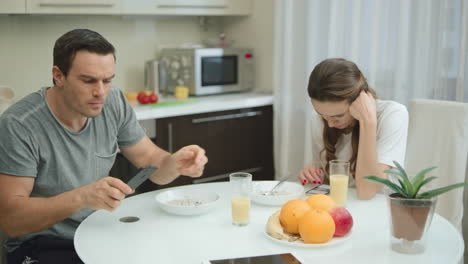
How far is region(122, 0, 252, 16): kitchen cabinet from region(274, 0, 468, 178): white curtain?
357mm

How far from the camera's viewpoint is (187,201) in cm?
191

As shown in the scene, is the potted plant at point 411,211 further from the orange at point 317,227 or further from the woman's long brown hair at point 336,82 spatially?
the woman's long brown hair at point 336,82

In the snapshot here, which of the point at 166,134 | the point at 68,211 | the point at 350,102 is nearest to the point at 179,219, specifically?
the point at 68,211

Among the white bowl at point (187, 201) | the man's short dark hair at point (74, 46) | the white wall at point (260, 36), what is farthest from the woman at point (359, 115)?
the white wall at point (260, 36)

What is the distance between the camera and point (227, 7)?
3957 millimetres

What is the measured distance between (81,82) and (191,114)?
59.6 inches

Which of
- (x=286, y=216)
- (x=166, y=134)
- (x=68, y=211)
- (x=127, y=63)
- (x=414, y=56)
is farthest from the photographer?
(x=127, y=63)

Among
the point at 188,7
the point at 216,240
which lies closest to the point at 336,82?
the point at 216,240

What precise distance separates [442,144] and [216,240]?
47.0 inches

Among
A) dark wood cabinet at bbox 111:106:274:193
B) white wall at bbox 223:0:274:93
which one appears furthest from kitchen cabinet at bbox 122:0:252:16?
dark wood cabinet at bbox 111:106:274:193

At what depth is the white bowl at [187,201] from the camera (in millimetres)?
1783

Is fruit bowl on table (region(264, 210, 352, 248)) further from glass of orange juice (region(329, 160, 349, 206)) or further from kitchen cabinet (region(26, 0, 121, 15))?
kitchen cabinet (region(26, 0, 121, 15))

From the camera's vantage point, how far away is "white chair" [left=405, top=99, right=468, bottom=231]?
233 centimetres

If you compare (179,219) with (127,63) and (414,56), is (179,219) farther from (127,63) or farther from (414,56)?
(127,63)
